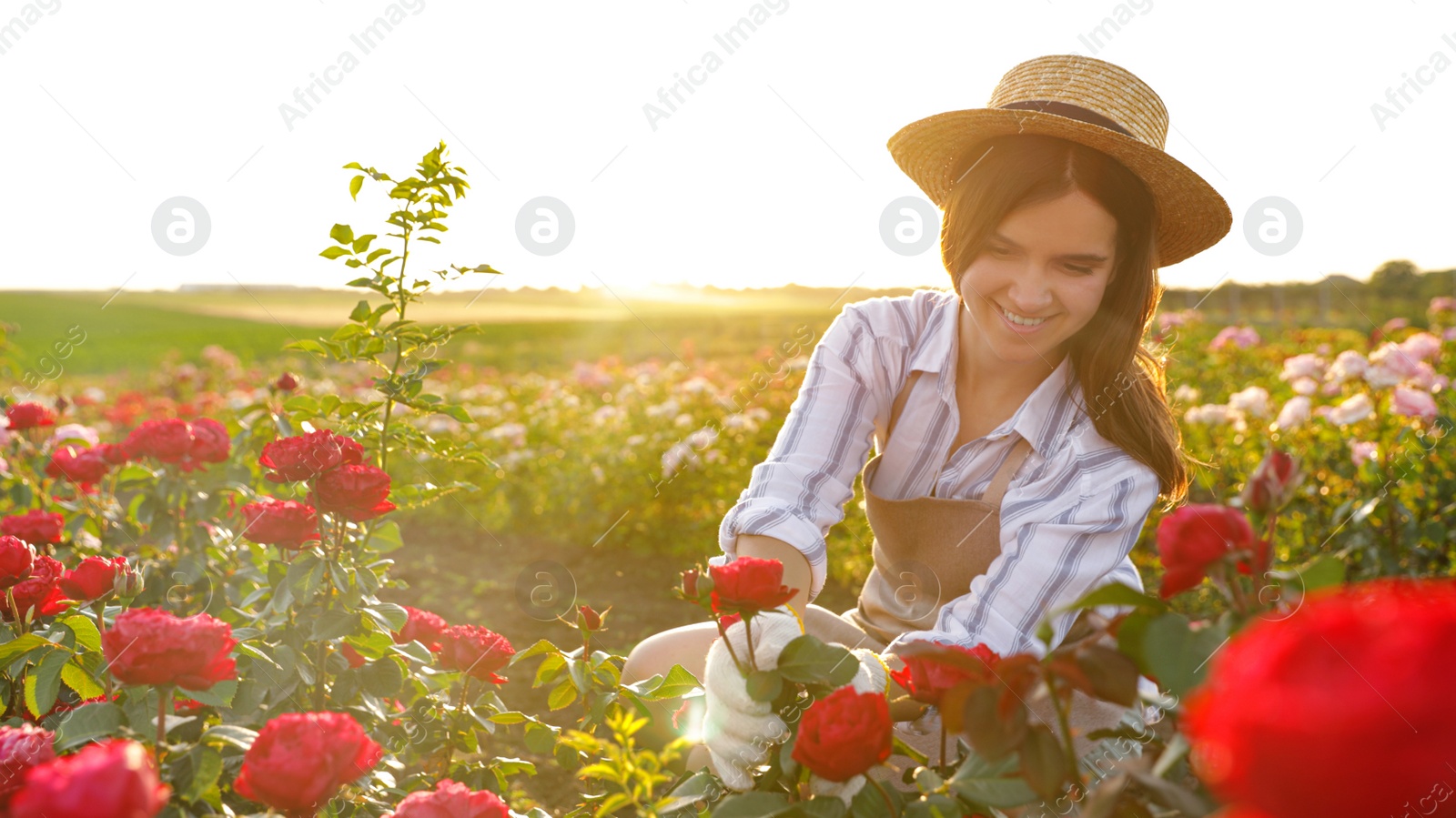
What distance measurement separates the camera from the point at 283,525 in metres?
1.18

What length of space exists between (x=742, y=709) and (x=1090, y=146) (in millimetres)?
1163

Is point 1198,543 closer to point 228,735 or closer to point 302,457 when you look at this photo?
point 228,735

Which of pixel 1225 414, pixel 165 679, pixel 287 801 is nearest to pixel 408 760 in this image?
pixel 165 679

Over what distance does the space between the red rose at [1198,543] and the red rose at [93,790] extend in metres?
0.50

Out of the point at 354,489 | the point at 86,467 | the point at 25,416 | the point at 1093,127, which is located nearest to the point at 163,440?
the point at 86,467

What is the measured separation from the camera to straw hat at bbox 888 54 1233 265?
1.49m

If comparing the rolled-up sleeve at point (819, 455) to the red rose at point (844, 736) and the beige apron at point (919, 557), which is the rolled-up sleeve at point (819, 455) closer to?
the beige apron at point (919, 557)

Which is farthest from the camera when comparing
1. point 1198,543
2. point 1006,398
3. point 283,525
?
point 1006,398

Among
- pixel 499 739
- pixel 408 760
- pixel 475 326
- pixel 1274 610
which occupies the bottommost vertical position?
pixel 499 739

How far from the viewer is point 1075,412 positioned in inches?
67.2

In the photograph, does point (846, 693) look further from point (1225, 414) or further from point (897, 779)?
point (1225, 414)

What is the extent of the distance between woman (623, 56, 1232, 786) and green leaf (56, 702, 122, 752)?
2.46ft

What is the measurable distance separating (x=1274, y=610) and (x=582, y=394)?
5293 millimetres

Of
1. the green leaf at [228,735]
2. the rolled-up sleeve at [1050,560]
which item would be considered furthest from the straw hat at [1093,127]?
the green leaf at [228,735]
